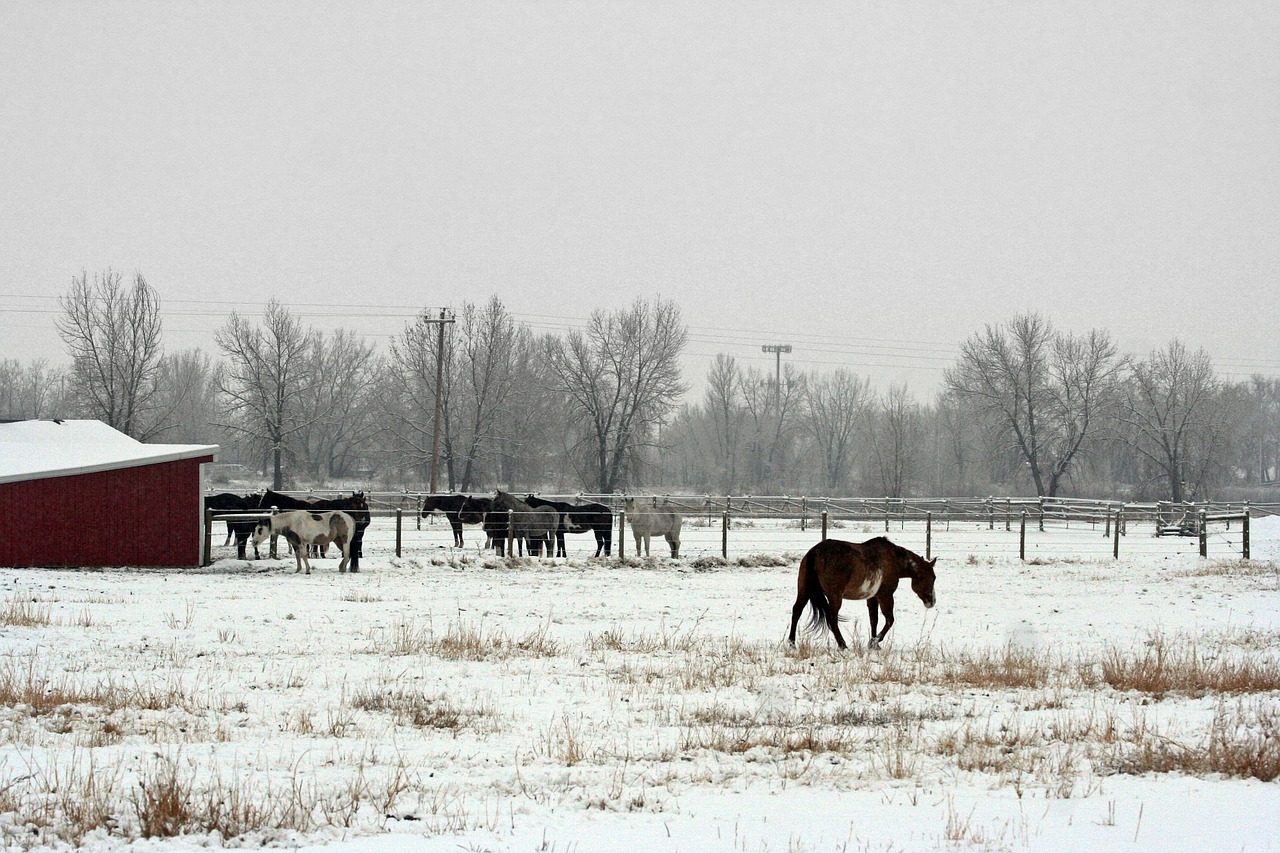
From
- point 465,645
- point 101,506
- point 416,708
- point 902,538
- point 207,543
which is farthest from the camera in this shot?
point 902,538

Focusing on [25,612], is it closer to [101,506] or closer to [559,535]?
[101,506]

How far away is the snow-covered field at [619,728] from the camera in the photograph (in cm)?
507

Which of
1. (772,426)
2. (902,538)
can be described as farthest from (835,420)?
(902,538)

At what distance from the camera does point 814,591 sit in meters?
11.5

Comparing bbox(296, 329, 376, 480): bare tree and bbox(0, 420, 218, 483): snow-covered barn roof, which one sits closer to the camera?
bbox(0, 420, 218, 483): snow-covered barn roof

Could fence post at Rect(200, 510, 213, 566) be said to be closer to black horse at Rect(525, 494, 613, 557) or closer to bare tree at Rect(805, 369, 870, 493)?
black horse at Rect(525, 494, 613, 557)

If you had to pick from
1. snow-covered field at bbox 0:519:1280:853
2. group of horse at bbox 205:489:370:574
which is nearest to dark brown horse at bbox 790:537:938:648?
snow-covered field at bbox 0:519:1280:853

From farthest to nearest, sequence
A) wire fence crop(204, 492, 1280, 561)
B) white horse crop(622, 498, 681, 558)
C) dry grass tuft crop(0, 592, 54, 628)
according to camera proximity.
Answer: white horse crop(622, 498, 681, 558)
wire fence crop(204, 492, 1280, 561)
dry grass tuft crop(0, 592, 54, 628)

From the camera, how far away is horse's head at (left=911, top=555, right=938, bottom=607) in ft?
41.3

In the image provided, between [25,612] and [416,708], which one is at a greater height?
[416,708]

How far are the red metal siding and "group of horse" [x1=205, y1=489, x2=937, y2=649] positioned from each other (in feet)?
3.83

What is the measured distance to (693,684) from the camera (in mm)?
8914

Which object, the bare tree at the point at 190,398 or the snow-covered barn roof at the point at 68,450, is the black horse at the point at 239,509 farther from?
the bare tree at the point at 190,398

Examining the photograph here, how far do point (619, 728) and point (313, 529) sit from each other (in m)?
15.3
